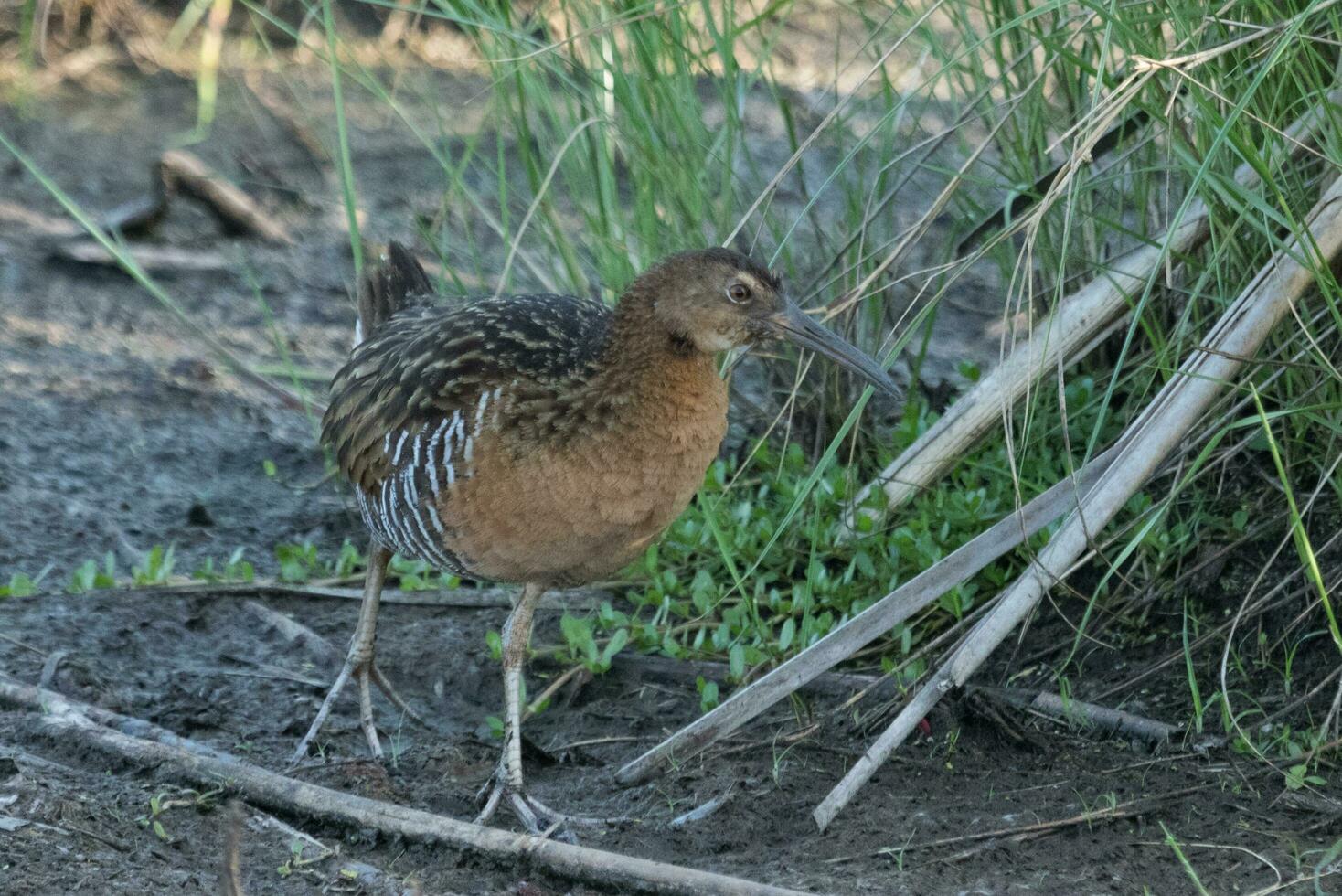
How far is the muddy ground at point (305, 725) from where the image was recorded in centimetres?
296

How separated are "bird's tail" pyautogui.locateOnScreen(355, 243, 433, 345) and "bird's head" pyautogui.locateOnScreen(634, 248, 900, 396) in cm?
114

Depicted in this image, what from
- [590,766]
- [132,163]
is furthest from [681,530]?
[132,163]

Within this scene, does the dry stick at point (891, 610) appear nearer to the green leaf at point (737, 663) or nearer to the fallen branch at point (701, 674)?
the fallen branch at point (701, 674)

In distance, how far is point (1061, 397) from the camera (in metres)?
2.79

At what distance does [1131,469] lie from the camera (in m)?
3.08

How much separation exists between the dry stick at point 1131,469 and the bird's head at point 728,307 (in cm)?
54

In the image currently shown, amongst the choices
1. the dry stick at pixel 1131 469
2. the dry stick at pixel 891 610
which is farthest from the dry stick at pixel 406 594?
the dry stick at pixel 1131 469

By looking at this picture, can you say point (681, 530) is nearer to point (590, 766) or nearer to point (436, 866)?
point (590, 766)

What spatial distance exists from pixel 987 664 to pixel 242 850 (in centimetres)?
170

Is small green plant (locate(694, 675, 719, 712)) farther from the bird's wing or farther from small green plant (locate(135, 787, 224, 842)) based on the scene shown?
small green plant (locate(135, 787, 224, 842))

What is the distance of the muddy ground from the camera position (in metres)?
2.96

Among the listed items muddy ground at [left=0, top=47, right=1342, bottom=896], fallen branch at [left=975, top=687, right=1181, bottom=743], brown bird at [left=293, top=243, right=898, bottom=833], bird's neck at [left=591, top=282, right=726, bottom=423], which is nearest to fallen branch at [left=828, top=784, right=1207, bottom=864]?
muddy ground at [left=0, top=47, right=1342, bottom=896]

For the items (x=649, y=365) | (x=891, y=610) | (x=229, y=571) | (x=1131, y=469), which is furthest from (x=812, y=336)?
(x=229, y=571)

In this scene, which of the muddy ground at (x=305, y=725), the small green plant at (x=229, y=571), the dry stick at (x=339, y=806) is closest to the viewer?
the dry stick at (x=339, y=806)
